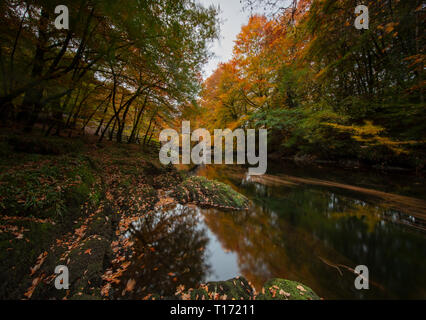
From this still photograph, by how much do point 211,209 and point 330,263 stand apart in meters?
2.91

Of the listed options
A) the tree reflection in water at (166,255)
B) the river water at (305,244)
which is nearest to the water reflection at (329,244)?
the river water at (305,244)

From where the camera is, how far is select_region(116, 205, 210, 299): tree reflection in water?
1.95 metres

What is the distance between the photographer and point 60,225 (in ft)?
7.52

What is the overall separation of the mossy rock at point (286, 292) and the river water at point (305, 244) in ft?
1.06

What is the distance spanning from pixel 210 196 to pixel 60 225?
3590mm

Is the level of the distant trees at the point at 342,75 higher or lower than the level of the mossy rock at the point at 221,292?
higher

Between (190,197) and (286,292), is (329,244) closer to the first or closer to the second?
(286,292)

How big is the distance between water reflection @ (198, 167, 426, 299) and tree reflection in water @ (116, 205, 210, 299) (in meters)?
0.63

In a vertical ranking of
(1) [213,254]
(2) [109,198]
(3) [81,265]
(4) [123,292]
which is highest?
(2) [109,198]

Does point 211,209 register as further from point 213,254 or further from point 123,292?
point 123,292

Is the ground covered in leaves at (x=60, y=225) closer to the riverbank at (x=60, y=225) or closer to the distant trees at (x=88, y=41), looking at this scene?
the riverbank at (x=60, y=225)

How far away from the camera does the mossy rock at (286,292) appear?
67.1 inches
